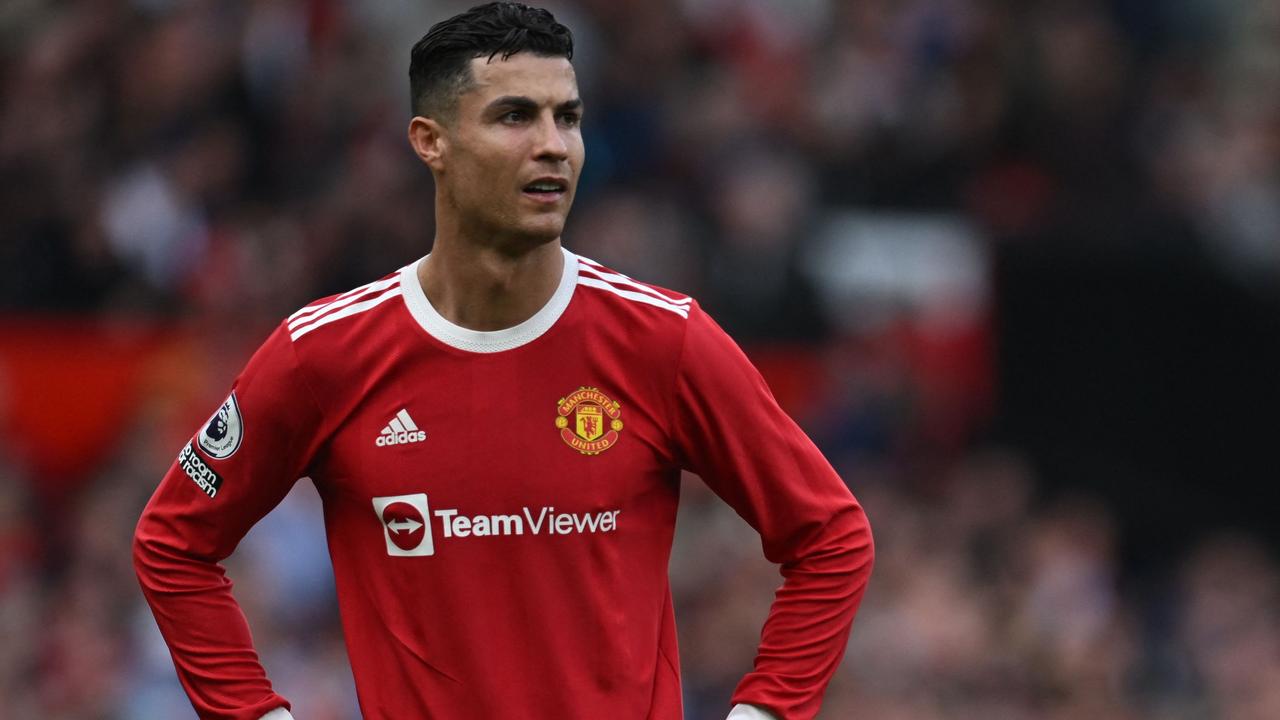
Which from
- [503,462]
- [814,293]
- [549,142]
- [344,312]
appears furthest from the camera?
[814,293]

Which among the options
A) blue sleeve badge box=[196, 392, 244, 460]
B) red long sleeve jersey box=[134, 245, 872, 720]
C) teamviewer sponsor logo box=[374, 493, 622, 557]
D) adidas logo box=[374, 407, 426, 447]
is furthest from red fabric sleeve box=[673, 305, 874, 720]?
blue sleeve badge box=[196, 392, 244, 460]

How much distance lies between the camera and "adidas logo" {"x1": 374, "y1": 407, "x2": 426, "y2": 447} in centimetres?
513

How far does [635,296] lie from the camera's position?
5188 millimetres

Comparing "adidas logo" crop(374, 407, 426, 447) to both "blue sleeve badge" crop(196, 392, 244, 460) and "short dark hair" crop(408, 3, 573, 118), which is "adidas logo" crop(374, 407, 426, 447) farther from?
"short dark hair" crop(408, 3, 573, 118)

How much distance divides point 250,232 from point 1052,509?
468 centimetres

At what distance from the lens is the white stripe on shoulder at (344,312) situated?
203 inches

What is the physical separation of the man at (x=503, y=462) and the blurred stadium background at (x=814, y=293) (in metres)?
4.48

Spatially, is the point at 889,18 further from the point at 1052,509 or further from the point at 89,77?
the point at 89,77

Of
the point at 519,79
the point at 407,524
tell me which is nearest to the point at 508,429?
the point at 407,524

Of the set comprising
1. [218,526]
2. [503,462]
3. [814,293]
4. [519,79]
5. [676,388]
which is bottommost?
[814,293]

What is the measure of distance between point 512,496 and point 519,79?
0.97 m

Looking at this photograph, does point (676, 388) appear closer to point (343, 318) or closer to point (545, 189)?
point (545, 189)

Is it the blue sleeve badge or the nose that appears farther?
the blue sleeve badge

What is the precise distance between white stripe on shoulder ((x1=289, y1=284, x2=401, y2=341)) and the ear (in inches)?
12.7
